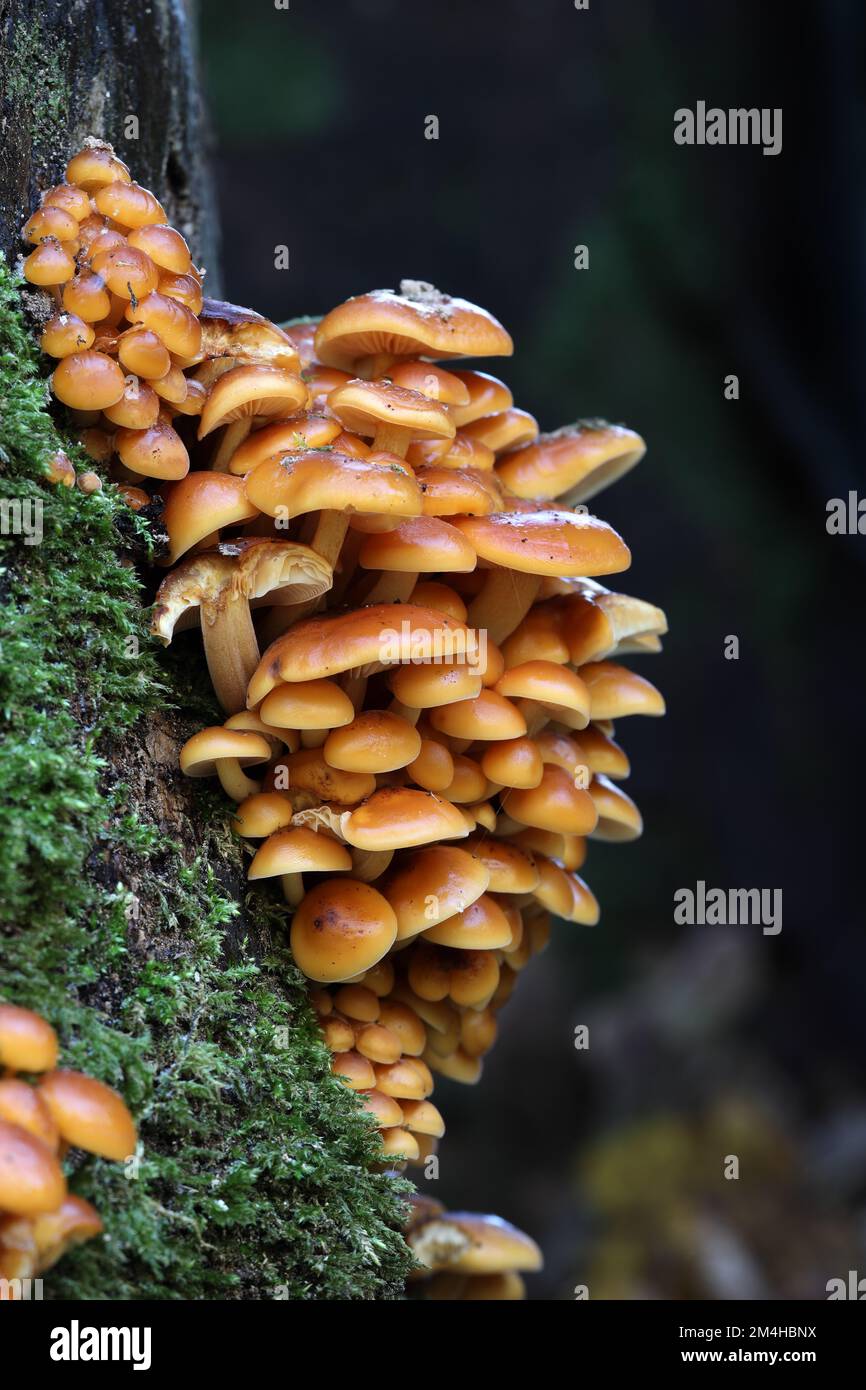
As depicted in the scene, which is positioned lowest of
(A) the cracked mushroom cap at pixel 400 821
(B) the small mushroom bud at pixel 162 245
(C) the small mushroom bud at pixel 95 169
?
(A) the cracked mushroom cap at pixel 400 821

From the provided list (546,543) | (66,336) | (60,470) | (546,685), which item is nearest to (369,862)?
(546,685)

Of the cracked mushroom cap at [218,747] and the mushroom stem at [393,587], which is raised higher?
the mushroom stem at [393,587]

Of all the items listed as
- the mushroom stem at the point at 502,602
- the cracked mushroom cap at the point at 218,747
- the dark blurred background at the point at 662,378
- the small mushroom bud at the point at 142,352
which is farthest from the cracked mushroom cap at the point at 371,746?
the dark blurred background at the point at 662,378

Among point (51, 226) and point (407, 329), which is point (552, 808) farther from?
point (51, 226)

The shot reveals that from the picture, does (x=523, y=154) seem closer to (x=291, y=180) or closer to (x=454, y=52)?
(x=454, y=52)

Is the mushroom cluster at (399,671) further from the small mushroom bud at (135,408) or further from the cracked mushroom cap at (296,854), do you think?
the small mushroom bud at (135,408)

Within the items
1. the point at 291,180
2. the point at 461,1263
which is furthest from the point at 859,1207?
the point at 291,180
